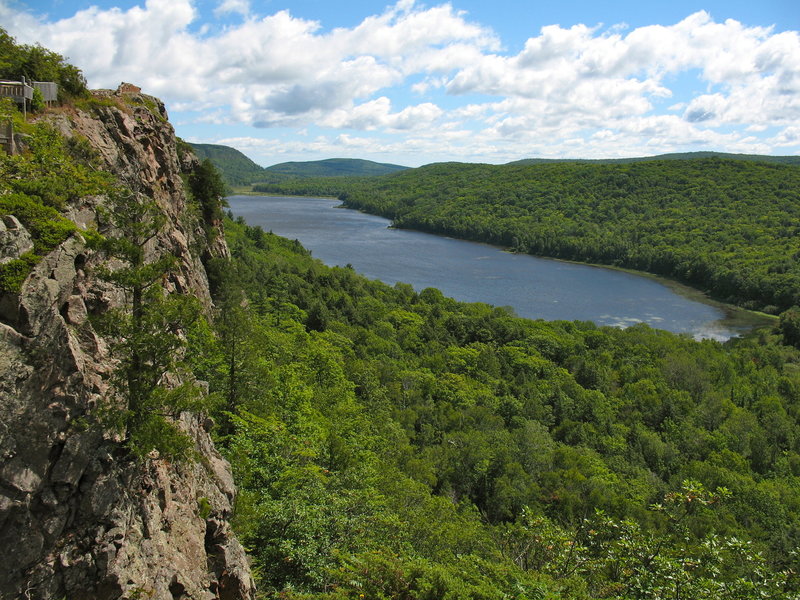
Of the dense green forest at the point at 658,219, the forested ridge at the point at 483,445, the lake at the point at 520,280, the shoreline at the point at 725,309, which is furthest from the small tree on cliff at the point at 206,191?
the dense green forest at the point at 658,219

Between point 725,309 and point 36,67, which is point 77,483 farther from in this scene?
point 725,309

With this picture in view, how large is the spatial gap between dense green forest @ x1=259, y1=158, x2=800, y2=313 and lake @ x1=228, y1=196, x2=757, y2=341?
7108mm

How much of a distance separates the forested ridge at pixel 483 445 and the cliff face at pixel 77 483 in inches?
85.0

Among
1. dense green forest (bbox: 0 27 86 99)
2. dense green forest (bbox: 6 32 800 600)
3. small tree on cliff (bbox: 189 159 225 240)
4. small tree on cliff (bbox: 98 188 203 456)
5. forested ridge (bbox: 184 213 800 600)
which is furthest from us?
small tree on cliff (bbox: 189 159 225 240)

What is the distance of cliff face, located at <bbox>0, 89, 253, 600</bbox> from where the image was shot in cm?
861

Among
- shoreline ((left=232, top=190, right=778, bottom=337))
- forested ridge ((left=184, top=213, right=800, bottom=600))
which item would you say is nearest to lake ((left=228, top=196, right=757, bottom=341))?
shoreline ((left=232, top=190, right=778, bottom=337))

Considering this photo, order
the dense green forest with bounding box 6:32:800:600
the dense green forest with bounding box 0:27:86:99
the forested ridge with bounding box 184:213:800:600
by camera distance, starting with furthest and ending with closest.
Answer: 1. the dense green forest with bounding box 0:27:86:99
2. the forested ridge with bounding box 184:213:800:600
3. the dense green forest with bounding box 6:32:800:600

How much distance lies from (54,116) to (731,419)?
5482cm

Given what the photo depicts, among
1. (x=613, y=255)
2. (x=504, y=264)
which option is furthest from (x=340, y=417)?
(x=613, y=255)

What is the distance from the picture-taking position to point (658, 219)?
474ft

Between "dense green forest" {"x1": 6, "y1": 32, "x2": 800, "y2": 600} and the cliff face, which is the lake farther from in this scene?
the cliff face

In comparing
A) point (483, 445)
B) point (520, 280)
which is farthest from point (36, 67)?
point (520, 280)

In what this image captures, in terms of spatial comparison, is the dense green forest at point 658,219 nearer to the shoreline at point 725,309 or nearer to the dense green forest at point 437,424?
the shoreline at point 725,309

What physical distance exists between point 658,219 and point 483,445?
128200mm
